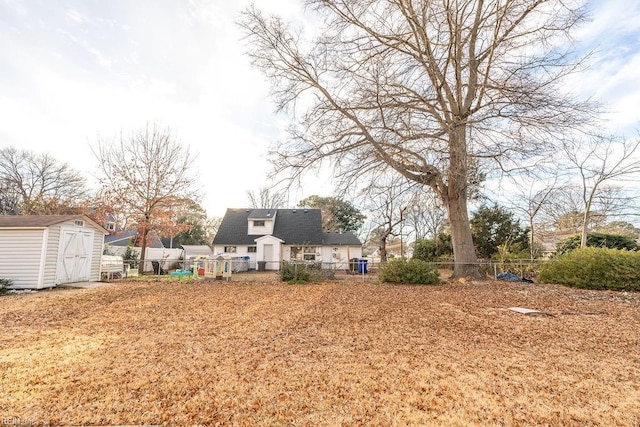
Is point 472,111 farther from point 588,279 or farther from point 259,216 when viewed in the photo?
point 259,216

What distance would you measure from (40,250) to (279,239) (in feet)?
48.7

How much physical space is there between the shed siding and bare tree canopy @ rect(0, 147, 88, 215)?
1890 cm

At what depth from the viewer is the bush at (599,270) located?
9.16 m

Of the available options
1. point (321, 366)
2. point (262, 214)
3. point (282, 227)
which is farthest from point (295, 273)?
point (262, 214)

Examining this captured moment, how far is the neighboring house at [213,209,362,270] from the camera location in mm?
23078

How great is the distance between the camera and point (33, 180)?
2755 centimetres

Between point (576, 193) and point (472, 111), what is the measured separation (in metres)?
14.0

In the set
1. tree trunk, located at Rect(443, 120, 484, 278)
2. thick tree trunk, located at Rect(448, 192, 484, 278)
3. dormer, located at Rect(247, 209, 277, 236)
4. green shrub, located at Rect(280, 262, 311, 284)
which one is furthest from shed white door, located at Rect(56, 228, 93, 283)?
thick tree trunk, located at Rect(448, 192, 484, 278)

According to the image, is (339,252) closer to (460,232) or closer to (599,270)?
(460,232)

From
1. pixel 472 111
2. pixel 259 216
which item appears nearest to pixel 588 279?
pixel 472 111

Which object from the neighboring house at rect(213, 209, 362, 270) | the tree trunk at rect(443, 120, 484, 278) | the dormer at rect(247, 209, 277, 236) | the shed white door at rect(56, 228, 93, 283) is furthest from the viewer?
the dormer at rect(247, 209, 277, 236)

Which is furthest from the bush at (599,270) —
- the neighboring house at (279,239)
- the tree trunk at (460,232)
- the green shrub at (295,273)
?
the neighboring house at (279,239)

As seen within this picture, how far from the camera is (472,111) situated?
34.8 feet

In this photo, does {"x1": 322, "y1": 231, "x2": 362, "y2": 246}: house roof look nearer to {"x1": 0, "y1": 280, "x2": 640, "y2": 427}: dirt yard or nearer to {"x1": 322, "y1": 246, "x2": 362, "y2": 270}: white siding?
{"x1": 322, "y1": 246, "x2": 362, "y2": 270}: white siding
